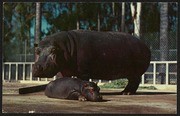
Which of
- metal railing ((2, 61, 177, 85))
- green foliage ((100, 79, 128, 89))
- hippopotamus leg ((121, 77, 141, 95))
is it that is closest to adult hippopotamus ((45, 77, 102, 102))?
hippopotamus leg ((121, 77, 141, 95))

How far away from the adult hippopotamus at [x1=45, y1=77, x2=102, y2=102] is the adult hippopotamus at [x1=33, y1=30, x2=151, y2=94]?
34 centimetres

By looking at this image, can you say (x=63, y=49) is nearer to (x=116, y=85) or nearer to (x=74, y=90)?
(x=74, y=90)

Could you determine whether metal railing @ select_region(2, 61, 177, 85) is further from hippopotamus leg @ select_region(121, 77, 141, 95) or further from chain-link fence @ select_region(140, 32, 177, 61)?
hippopotamus leg @ select_region(121, 77, 141, 95)

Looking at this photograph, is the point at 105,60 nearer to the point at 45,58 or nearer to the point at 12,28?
the point at 45,58

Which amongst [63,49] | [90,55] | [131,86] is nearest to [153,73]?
[131,86]

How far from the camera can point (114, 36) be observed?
Result: 30.8 feet

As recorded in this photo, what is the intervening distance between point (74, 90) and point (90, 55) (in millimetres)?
1106

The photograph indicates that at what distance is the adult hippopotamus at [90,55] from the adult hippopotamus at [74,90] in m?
0.34

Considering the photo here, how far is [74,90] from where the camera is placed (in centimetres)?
789


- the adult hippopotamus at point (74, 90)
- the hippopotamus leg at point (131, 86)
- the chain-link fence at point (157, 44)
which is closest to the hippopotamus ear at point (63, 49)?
the adult hippopotamus at point (74, 90)

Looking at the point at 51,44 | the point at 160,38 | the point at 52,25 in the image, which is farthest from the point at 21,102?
the point at 52,25

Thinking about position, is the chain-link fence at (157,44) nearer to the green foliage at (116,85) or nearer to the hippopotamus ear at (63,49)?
the green foliage at (116,85)

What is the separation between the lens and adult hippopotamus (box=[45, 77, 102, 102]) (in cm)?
752

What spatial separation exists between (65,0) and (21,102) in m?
2.19
